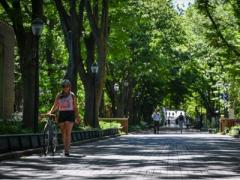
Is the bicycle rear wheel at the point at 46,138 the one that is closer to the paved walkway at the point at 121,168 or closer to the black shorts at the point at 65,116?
the black shorts at the point at 65,116

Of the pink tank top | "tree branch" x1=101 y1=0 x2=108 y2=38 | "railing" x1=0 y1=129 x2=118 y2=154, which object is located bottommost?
"railing" x1=0 y1=129 x2=118 y2=154

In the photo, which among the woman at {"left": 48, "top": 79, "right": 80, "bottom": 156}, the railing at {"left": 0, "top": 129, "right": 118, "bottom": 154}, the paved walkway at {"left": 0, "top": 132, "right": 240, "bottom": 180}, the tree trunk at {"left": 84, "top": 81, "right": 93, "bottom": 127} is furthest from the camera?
the tree trunk at {"left": 84, "top": 81, "right": 93, "bottom": 127}

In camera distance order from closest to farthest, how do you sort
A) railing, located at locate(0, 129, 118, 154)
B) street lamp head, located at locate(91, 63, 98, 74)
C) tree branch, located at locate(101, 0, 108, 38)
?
railing, located at locate(0, 129, 118, 154)
tree branch, located at locate(101, 0, 108, 38)
street lamp head, located at locate(91, 63, 98, 74)

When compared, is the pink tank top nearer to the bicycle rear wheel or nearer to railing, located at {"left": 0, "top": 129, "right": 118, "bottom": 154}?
the bicycle rear wheel

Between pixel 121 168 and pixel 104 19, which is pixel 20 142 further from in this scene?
pixel 104 19

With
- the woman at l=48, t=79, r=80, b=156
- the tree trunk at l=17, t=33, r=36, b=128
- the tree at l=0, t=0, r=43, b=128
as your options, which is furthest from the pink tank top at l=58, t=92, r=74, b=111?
the tree trunk at l=17, t=33, r=36, b=128

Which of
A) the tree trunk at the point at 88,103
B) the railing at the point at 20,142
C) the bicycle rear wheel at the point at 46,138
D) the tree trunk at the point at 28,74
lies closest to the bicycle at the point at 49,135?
the bicycle rear wheel at the point at 46,138

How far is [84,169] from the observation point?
1245 centimetres

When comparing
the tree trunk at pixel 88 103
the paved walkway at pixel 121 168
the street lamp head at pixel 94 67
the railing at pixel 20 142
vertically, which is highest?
the street lamp head at pixel 94 67

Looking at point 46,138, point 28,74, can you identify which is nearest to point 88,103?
point 28,74

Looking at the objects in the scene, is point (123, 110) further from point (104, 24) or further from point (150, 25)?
point (104, 24)

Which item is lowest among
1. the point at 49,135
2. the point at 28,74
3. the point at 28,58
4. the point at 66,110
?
the point at 49,135

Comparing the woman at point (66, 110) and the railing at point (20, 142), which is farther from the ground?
the woman at point (66, 110)

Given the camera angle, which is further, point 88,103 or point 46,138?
point 88,103
